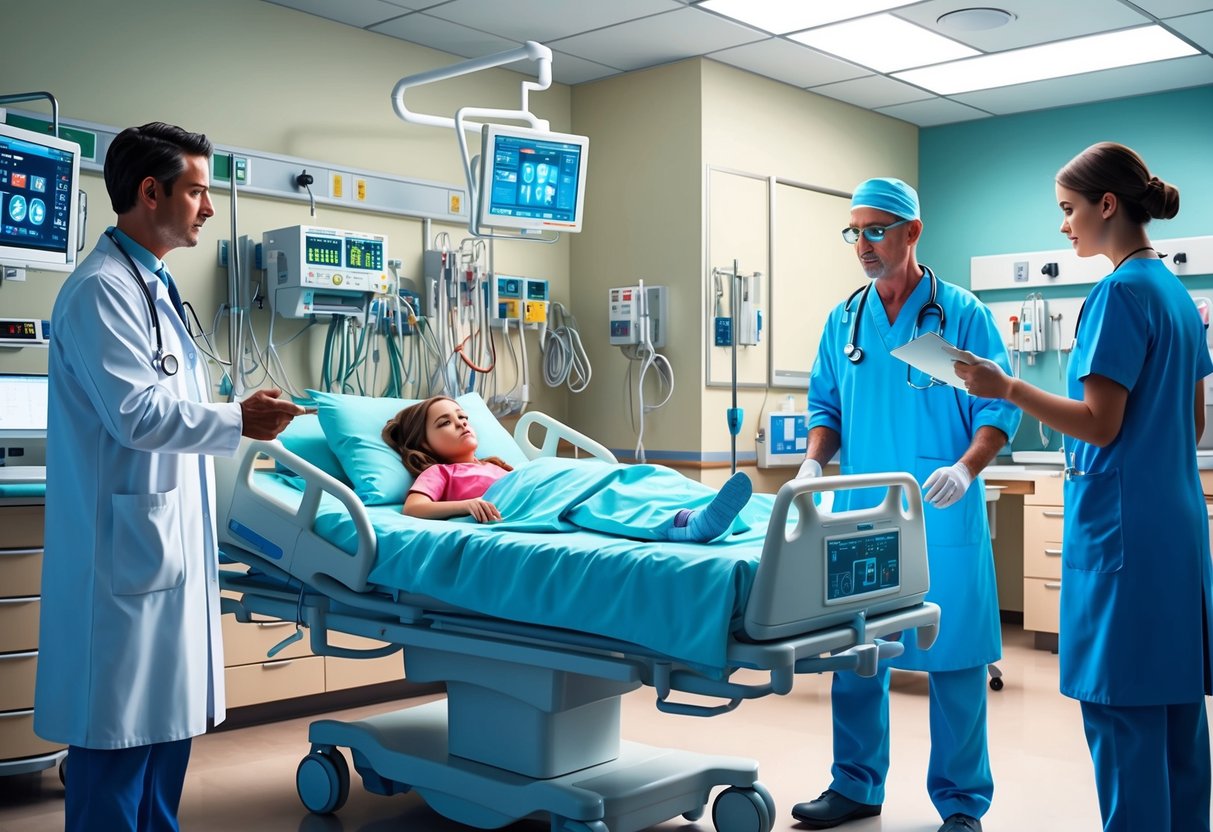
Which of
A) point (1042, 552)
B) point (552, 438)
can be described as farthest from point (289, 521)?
point (1042, 552)

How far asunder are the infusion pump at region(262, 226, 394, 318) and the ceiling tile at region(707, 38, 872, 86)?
69.8 inches

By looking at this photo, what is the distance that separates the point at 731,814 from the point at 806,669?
29.2 inches

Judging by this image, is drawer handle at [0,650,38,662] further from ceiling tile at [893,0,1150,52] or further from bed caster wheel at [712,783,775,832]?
ceiling tile at [893,0,1150,52]

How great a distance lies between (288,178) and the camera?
436 cm

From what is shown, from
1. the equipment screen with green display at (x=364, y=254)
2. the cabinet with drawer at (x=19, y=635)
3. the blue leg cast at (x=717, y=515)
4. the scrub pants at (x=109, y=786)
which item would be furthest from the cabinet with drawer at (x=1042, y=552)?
the scrub pants at (x=109, y=786)

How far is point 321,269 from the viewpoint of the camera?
4.13 meters

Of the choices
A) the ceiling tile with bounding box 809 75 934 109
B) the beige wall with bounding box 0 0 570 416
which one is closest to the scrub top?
the beige wall with bounding box 0 0 570 416

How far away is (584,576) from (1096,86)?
170 inches

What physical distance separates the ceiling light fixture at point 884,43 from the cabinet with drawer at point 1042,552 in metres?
1.92

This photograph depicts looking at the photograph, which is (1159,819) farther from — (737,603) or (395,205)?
(395,205)

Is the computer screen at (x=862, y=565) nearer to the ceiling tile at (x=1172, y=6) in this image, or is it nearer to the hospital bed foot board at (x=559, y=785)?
the hospital bed foot board at (x=559, y=785)

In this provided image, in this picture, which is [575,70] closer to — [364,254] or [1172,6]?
[364,254]

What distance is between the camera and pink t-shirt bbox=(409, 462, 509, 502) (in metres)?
3.19

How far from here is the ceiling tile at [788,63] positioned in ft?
16.1
